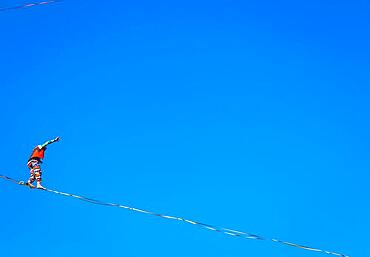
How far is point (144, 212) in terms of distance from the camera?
10.7 metres

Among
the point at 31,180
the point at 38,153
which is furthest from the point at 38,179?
the point at 38,153

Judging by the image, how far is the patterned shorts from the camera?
48.4 ft

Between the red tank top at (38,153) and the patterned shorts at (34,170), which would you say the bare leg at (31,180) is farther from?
the red tank top at (38,153)

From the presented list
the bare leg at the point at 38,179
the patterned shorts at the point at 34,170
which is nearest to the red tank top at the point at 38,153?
the patterned shorts at the point at 34,170

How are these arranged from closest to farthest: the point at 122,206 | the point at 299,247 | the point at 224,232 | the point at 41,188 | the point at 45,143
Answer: the point at 299,247
the point at 224,232
the point at 122,206
the point at 41,188
the point at 45,143

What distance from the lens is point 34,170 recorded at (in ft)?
49.0

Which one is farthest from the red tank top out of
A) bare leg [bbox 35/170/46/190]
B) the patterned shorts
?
bare leg [bbox 35/170/46/190]

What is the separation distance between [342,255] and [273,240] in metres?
1.48

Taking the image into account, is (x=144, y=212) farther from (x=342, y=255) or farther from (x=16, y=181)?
(x=16, y=181)

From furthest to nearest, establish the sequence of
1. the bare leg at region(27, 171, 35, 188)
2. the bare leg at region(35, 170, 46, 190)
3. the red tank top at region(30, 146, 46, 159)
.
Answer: the red tank top at region(30, 146, 46, 159) < the bare leg at region(27, 171, 35, 188) < the bare leg at region(35, 170, 46, 190)

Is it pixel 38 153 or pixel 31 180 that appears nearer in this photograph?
pixel 31 180

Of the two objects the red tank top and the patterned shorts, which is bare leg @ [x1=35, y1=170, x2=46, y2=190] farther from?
the red tank top

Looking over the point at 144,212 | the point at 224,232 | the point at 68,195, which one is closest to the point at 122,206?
the point at 144,212

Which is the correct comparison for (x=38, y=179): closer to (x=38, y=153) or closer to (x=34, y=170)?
(x=34, y=170)
